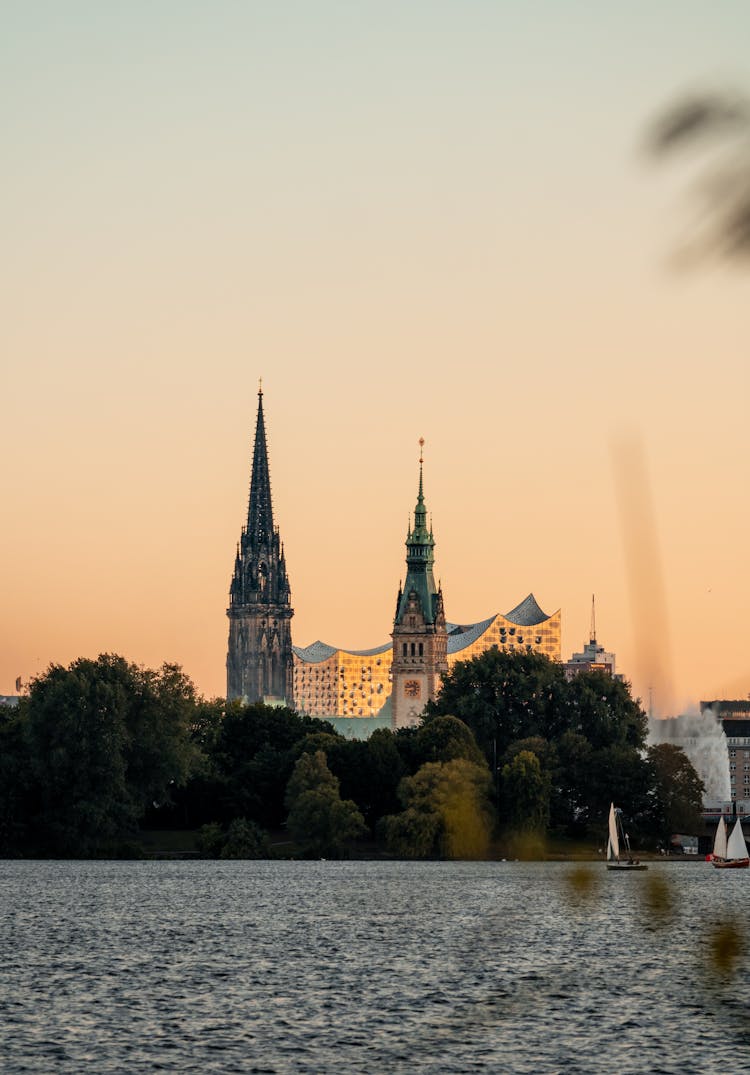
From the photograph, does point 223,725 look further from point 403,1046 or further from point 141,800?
point 403,1046

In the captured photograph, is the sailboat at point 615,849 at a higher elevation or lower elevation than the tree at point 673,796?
lower

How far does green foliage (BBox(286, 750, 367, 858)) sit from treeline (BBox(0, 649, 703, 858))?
0.16 meters

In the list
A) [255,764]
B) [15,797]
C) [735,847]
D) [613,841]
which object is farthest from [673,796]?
[15,797]

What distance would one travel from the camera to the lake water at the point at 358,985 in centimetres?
4575

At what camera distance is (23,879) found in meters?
158

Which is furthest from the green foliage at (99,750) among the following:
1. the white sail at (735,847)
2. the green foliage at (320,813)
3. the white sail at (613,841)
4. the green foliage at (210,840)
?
the white sail at (735,847)

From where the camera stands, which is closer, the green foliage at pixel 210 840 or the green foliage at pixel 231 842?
the green foliage at pixel 231 842

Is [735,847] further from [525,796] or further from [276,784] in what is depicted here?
[276,784]

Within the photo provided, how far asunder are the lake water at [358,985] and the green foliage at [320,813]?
27830mm

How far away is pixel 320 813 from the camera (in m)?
162

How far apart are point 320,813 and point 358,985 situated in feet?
304

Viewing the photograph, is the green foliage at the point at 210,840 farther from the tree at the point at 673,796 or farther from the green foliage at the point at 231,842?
the tree at the point at 673,796

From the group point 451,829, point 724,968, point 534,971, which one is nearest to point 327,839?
point 451,829

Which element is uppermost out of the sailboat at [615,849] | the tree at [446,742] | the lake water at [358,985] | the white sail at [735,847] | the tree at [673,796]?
the tree at [446,742]
